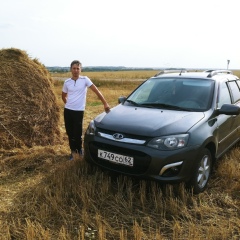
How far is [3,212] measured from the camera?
137 inches

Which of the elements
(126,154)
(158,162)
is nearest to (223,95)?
(158,162)

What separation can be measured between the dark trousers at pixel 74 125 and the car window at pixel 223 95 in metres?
2.28

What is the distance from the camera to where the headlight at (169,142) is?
11.4 feet

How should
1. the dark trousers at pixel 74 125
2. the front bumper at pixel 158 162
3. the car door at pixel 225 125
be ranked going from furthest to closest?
the dark trousers at pixel 74 125 < the car door at pixel 225 125 < the front bumper at pixel 158 162

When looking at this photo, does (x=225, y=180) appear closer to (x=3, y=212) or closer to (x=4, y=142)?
(x=3, y=212)

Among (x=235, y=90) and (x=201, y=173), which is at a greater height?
(x=235, y=90)

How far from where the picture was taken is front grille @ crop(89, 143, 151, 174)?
3484 mm

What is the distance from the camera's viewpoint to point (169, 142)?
11.4 feet

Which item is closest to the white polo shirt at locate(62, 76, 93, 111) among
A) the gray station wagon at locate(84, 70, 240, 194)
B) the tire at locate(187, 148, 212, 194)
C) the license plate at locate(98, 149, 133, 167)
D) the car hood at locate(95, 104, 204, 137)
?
the gray station wagon at locate(84, 70, 240, 194)

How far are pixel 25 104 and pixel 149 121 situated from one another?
3197 mm

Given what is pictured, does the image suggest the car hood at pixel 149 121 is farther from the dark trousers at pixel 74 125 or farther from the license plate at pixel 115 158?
the dark trousers at pixel 74 125

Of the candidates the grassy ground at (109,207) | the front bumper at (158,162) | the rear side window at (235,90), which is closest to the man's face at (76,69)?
the grassy ground at (109,207)

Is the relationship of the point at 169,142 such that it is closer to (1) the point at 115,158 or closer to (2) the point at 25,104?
(1) the point at 115,158

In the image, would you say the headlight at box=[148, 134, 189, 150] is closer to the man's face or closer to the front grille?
the front grille
